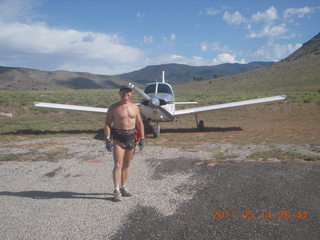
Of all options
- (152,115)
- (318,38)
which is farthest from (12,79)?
(152,115)

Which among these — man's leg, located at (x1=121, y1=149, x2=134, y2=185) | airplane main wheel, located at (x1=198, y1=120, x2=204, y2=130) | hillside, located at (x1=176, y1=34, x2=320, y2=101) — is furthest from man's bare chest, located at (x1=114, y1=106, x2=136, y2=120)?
hillside, located at (x1=176, y1=34, x2=320, y2=101)

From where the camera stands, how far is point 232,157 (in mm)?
7570

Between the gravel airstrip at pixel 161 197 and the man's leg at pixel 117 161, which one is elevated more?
the man's leg at pixel 117 161

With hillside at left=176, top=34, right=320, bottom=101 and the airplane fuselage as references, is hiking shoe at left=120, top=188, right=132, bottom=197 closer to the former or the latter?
the airplane fuselage

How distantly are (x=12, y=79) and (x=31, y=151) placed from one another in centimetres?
17454

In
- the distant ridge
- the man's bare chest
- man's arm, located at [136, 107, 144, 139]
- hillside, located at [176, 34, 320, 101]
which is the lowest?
man's arm, located at [136, 107, 144, 139]

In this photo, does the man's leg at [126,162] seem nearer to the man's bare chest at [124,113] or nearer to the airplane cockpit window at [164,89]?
the man's bare chest at [124,113]

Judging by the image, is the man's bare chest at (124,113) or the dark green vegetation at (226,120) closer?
the man's bare chest at (124,113)

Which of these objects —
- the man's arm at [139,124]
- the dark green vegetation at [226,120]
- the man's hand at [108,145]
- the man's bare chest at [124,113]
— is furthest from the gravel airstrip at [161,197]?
the dark green vegetation at [226,120]
